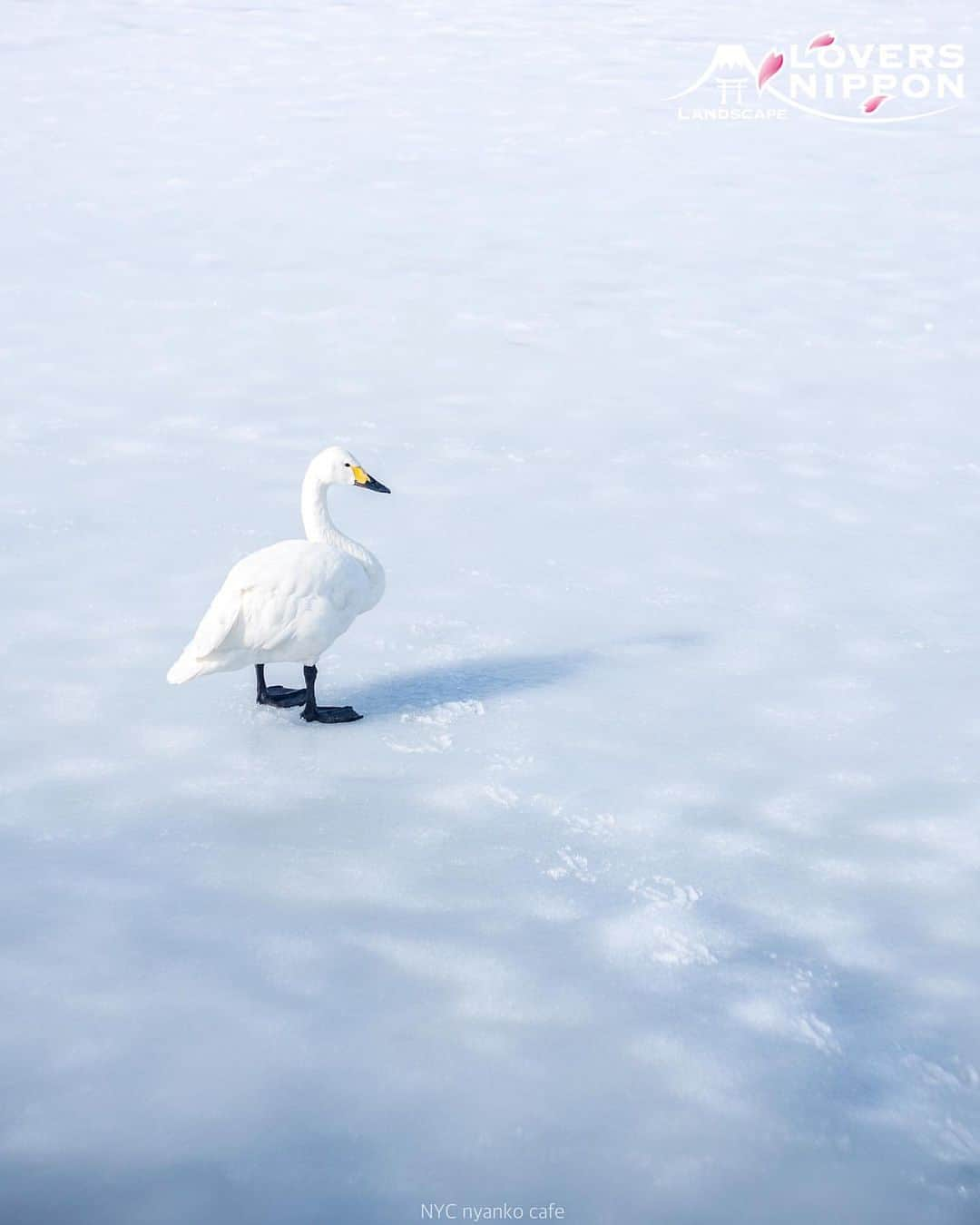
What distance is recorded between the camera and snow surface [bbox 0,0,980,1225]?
382cm

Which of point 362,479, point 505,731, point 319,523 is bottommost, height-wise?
point 505,731

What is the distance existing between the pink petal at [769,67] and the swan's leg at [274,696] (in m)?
14.7

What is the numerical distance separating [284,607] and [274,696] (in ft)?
2.21

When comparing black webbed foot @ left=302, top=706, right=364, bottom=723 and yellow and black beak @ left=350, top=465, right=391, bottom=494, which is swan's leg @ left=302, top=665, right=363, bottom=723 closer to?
black webbed foot @ left=302, top=706, right=364, bottom=723

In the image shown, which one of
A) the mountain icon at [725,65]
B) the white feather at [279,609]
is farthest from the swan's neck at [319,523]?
the mountain icon at [725,65]

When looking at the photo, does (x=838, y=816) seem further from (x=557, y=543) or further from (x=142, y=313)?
(x=142, y=313)

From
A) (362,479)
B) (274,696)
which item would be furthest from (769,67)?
(274,696)

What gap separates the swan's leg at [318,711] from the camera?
5.45 m

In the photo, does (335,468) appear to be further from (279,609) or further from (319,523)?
(279,609)

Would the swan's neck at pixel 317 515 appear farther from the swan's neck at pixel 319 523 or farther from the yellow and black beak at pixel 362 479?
the yellow and black beak at pixel 362 479

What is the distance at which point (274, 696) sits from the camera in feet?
18.6

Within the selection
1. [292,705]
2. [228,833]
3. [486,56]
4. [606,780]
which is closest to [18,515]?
[292,705]

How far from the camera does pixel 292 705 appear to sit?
563 cm

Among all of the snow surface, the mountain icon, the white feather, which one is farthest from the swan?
the mountain icon
